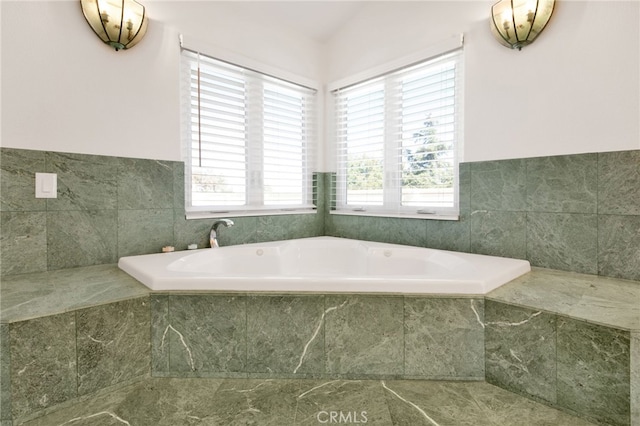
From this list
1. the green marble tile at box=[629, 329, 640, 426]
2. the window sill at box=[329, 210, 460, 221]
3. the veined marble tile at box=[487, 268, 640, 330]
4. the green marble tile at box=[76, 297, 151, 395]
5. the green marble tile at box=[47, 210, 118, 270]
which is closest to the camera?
the green marble tile at box=[629, 329, 640, 426]

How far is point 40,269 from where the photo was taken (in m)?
1.82

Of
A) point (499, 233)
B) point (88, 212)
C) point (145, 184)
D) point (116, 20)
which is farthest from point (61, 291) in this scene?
point (499, 233)

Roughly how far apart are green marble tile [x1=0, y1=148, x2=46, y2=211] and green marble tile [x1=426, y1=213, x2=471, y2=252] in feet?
8.00

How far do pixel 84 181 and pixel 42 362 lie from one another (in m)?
1.07

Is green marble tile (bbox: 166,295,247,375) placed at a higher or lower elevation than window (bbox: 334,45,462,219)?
lower

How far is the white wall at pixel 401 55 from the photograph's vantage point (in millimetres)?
1691

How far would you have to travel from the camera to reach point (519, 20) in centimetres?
184

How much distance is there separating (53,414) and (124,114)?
1.63 meters

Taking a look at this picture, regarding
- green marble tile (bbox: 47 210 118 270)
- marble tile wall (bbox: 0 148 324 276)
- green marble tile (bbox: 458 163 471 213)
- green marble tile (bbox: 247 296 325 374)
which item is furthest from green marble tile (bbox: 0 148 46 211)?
green marble tile (bbox: 458 163 471 213)

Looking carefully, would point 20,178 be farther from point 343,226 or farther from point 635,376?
point 635,376

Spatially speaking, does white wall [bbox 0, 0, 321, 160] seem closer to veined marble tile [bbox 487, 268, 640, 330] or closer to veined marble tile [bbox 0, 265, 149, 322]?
veined marble tile [bbox 0, 265, 149, 322]

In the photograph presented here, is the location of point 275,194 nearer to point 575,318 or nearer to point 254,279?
point 254,279

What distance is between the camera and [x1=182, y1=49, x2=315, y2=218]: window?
2.39 m

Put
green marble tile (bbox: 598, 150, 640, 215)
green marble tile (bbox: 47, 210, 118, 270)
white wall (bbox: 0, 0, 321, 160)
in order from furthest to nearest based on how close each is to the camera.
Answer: green marble tile (bbox: 47, 210, 118, 270)
white wall (bbox: 0, 0, 321, 160)
green marble tile (bbox: 598, 150, 640, 215)
